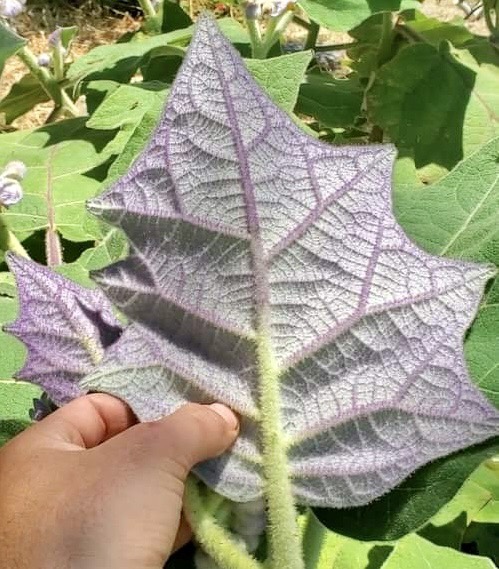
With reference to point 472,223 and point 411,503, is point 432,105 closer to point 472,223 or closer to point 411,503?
point 472,223

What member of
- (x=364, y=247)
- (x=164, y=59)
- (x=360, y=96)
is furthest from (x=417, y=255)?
(x=164, y=59)

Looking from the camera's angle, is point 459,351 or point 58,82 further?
point 58,82

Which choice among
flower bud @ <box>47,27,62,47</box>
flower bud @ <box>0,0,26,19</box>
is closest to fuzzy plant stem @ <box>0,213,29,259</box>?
flower bud @ <box>0,0,26,19</box>

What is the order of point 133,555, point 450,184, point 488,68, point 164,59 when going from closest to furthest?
1. point 133,555
2. point 450,184
3. point 488,68
4. point 164,59

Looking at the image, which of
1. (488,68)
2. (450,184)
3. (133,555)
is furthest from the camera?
(488,68)

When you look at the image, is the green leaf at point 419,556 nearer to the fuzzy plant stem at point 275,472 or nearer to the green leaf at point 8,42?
the fuzzy plant stem at point 275,472

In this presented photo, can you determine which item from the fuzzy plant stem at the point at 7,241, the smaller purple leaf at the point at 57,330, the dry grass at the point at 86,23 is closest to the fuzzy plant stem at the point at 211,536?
the smaller purple leaf at the point at 57,330

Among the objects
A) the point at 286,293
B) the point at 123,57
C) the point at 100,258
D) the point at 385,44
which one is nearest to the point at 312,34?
the point at 385,44

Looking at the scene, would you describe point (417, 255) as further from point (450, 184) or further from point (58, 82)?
point (58, 82)
